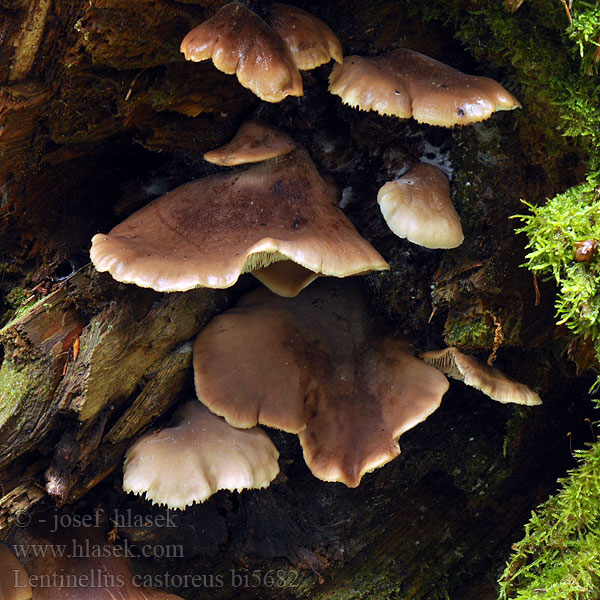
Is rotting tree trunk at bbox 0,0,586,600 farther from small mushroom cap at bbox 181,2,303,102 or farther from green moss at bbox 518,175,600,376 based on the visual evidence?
green moss at bbox 518,175,600,376

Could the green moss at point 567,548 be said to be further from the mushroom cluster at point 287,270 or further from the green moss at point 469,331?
the green moss at point 469,331

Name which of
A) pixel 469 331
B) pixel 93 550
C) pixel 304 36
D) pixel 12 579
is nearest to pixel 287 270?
pixel 469 331

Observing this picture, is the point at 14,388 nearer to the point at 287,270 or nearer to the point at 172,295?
Result: the point at 172,295

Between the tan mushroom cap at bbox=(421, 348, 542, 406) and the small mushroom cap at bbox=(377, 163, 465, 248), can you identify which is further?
the tan mushroom cap at bbox=(421, 348, 542, 406)

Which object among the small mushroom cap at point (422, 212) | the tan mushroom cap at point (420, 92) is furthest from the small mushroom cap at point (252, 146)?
the small mushroom cap at point (422, 212)

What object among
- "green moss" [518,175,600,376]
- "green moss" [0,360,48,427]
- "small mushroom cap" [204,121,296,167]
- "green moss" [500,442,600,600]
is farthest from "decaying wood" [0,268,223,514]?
"green moss" [500,442,600,600]

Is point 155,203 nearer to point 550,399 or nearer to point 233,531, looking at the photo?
point 233,531
